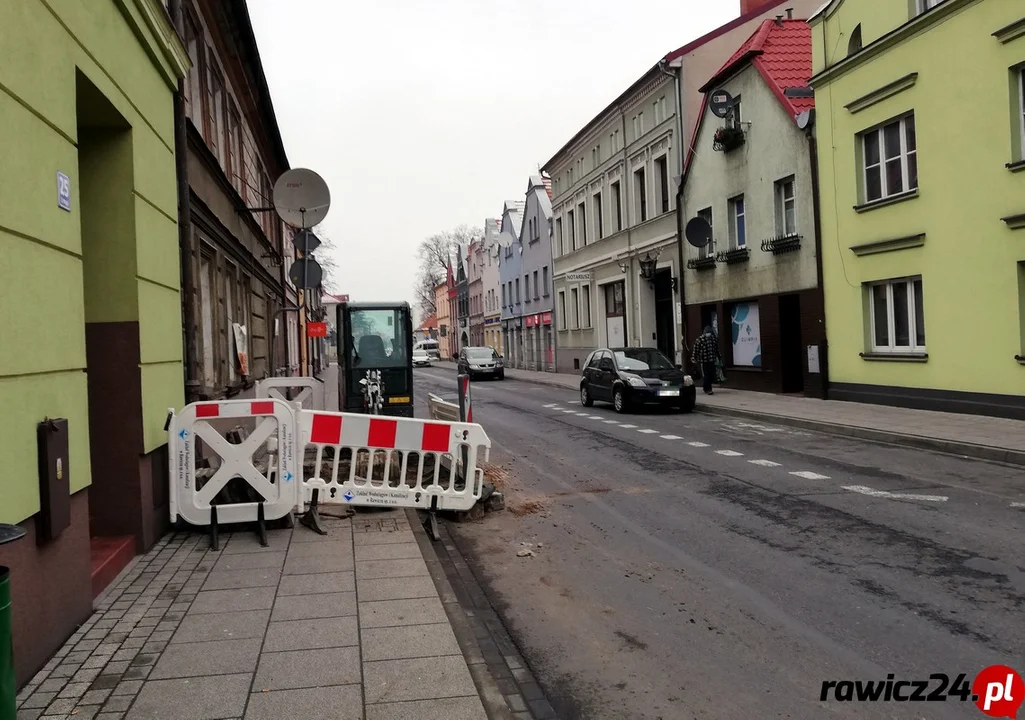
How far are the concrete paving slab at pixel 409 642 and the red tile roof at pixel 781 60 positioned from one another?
59.2 feet

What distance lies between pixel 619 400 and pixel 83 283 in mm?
14142

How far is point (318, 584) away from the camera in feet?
18.8

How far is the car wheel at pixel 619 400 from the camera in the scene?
1886 centimetres

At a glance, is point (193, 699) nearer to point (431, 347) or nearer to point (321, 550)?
point (321, 550)

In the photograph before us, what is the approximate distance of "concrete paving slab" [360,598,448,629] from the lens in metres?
4.89

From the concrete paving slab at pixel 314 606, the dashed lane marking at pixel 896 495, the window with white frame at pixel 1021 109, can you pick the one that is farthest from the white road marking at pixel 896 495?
the window with white frame at pixel 1021 109

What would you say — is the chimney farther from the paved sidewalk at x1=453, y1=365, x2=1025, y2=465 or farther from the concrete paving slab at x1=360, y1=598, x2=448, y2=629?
the concrete paving slab at x1=360, y1=598, x2=448, y2=629

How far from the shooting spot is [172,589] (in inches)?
222

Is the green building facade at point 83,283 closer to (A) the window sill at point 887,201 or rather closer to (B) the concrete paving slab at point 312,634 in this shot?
(B) the concrete paving slab at point 312,634

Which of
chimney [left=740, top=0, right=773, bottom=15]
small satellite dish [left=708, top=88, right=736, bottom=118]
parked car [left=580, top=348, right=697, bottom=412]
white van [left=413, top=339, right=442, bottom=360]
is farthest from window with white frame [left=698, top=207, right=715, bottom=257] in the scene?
white van [left=413, top=339, right=442, bottom=360]

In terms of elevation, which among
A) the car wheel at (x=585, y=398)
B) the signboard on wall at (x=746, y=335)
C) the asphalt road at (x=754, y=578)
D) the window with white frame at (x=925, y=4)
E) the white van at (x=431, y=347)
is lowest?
the asphalt road at (x=754, y=578)

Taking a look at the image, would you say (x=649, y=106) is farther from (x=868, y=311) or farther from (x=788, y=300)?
(x=868, y=311)

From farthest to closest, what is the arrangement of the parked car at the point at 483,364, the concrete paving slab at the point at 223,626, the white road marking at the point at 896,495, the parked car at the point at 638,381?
1. the parked car at the point at 483,364
2. the parked car at the point at 638,381
3. the white road marking at the point at 896,495
4. the concrete paving slab at the point at 223,626

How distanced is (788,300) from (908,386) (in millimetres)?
5006
